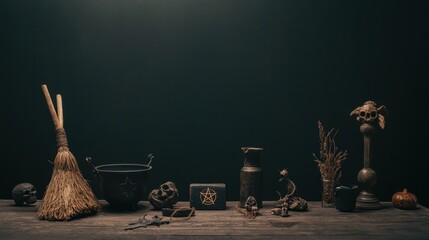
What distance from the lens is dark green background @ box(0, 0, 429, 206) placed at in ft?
9.05

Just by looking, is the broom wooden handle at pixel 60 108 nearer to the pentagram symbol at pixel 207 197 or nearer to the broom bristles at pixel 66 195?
the broom bristles at pixel 66 195

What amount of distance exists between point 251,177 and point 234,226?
1.21 ft

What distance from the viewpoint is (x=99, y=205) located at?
95.2 inches

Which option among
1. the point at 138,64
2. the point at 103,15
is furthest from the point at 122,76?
the point at 103,15

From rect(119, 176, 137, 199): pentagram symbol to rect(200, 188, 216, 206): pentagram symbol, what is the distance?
0.35 m

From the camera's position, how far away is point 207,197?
2494mm

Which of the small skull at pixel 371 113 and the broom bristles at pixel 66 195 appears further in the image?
the small skull at pixel 371 113

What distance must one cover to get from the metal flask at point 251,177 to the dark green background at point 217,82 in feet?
0.94

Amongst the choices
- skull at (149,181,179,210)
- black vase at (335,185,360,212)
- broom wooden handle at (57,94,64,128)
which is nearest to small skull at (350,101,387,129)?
black vase at (335,185,360,212)

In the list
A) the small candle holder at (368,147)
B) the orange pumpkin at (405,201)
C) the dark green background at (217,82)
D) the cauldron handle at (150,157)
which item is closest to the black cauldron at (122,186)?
the cauldron handle at (150,157)

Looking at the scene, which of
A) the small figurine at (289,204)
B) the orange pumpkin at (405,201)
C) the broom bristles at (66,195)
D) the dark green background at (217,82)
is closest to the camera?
the broom bristles at (66,195)

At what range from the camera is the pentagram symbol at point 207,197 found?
8.18ft

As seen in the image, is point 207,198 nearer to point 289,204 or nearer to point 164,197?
point 164,197

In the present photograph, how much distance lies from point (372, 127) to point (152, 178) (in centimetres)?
122
